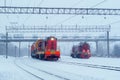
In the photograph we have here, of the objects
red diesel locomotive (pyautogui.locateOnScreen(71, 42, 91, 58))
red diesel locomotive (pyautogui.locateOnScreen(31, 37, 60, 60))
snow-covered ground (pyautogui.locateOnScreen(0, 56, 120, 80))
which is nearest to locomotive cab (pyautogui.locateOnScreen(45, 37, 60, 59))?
red diesel locomotive (pyautogui.locateOnScreen(31, 37, 60, 60))

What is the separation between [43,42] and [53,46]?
8.59 ft

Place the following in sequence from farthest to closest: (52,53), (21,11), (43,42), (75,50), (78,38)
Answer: (78,38)
(75,50)
(43,42)
(52,53)
(21,11)

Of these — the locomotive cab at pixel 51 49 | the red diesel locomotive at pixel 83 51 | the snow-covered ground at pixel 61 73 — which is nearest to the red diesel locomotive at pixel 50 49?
the locomotive cab at pixel 51 49

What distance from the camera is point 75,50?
6788 cm

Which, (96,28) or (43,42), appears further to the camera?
(96,28)

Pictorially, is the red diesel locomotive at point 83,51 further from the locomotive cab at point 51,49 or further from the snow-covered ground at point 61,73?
the snow-covered ground at point 61,73

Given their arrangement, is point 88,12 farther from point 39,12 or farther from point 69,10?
point 39,12

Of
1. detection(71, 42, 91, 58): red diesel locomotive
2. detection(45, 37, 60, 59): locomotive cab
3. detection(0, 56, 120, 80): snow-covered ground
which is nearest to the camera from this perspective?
detection(0, 56, 120, 80): snow-covered ground

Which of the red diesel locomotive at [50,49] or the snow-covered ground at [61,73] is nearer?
the snow-covered ground at [61,73]

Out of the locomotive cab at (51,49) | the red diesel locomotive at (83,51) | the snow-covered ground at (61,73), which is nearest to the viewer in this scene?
the snow-covered ground at (61,73)

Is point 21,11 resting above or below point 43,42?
above

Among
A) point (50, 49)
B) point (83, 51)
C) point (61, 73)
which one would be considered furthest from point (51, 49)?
point (61, 73)

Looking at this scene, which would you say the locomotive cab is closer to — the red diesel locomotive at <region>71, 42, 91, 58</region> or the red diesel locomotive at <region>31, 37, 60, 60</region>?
the red diesel locomotive at <region>31, 37, 60, 60</region>

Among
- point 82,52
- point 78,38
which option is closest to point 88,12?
point 82,52
